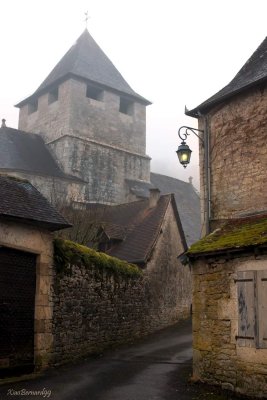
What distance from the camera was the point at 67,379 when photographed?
9.49m

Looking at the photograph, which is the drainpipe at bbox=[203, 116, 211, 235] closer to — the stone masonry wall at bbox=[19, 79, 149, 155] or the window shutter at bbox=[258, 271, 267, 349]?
the window shutter at bbox=[258, 271, 267, 349]

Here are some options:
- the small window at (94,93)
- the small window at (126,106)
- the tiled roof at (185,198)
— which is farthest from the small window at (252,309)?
the small window at (126,106)

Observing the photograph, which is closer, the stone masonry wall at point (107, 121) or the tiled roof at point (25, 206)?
the tiled roof at point (25, 206)

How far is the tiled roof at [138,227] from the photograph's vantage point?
18.0 m

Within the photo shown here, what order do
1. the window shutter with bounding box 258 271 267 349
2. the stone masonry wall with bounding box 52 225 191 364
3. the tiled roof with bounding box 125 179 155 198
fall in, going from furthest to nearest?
the tiled roof with bounding box 125 179 155 198 < the stone masonry wall with bounding box 52 225 191 364 < the window shutter with bounding box 258 271 267 349

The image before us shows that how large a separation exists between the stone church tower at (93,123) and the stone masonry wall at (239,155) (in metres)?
17.9

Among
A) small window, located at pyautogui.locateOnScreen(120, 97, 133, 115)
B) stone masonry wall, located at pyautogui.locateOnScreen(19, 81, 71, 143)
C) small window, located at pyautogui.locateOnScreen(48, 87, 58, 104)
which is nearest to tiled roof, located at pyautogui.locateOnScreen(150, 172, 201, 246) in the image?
small window, located at pyautogui.locateOnScreen(120, 97, 133, 115)

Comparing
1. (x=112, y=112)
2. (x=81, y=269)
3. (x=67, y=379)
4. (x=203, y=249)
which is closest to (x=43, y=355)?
(x=67, y=379)

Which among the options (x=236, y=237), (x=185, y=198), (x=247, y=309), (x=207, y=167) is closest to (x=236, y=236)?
(x=236, y=237)

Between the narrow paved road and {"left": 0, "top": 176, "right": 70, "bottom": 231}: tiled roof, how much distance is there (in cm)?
332

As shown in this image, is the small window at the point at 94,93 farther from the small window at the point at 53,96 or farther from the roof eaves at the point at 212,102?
the roof eaves at the point at 212,102

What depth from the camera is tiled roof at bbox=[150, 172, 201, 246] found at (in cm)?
2868

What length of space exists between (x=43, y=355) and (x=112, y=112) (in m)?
24.3

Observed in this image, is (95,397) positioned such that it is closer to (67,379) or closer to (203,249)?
(67,379)
